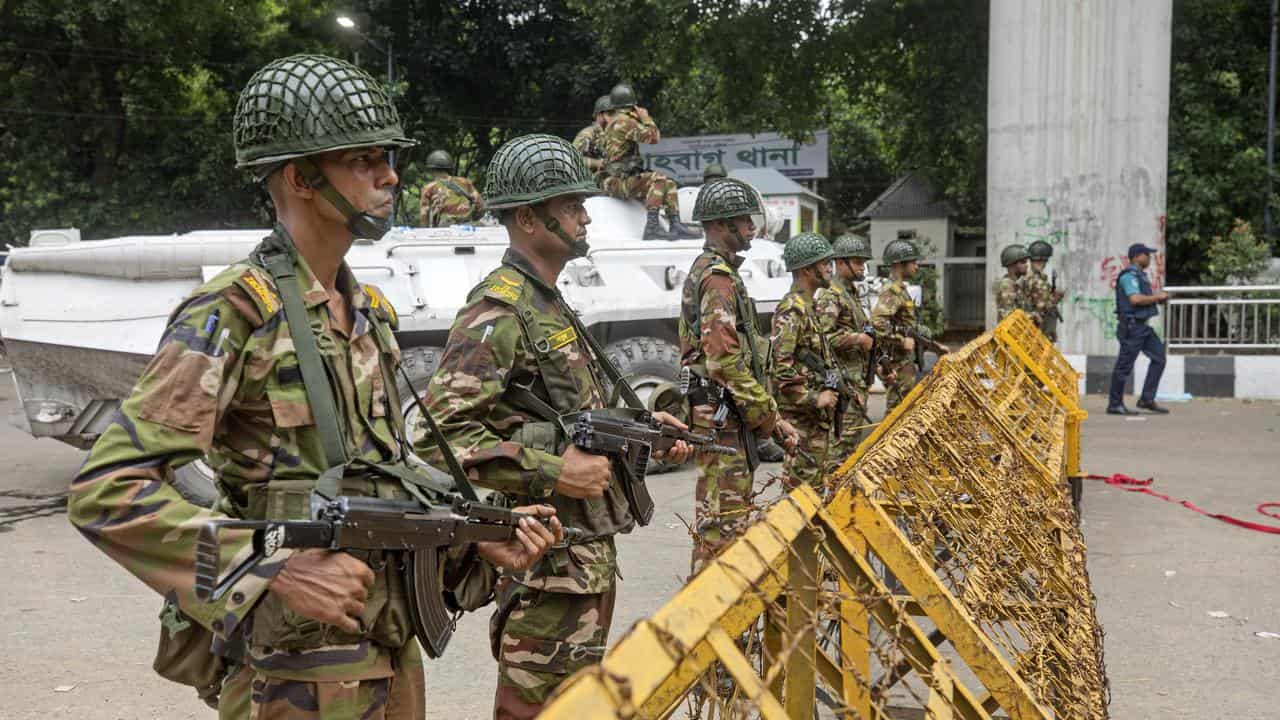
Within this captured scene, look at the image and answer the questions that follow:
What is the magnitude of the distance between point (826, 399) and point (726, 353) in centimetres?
141

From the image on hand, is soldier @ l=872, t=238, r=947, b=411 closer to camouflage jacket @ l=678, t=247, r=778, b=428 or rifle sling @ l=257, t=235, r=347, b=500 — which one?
camouflage jacket @ l=678, t=247, r=778, b=428

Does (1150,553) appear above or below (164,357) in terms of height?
below

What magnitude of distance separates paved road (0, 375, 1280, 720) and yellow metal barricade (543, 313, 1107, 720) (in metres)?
0.70

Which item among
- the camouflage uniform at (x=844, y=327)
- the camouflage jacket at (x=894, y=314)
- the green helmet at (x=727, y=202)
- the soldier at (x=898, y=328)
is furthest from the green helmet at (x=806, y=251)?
the camouflage jacket at (x=894, y=314)

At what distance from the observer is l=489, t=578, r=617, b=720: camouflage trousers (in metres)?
3.17

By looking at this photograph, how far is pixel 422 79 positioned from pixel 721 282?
77.6 feet

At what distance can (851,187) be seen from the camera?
137ft

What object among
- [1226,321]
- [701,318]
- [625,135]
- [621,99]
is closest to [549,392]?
[701,318]

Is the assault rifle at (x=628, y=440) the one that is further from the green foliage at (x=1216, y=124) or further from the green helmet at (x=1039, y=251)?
the green foliage at (x=1216, y=124)

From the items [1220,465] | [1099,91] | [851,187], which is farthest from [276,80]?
[851,187]

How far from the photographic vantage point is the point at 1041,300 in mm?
13594

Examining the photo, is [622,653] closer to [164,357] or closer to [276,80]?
[164,357]

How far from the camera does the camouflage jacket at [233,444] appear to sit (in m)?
1.89

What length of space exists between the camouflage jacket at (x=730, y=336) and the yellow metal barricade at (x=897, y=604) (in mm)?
674
